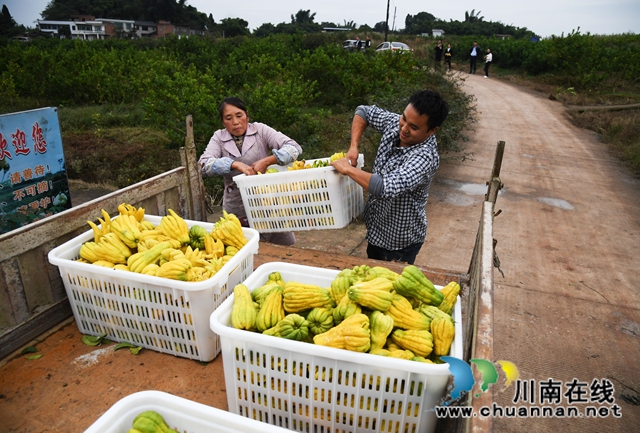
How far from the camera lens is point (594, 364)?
449 centimetres

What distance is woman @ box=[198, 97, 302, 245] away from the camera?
3.72 metres

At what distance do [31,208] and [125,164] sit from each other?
761 centimetres

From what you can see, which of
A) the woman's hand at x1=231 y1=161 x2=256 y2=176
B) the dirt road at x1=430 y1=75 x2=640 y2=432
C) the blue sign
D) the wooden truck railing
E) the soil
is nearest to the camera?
the soil

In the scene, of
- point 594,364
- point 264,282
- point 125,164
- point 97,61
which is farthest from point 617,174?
point 97,61

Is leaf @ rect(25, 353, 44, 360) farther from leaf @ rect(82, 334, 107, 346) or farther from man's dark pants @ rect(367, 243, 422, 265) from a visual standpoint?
man's dark pants @ rect(367, 243, 422, 265)

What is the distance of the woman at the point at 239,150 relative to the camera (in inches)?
146

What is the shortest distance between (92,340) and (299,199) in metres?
1.62

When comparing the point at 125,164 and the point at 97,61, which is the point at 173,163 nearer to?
the point at 125,164

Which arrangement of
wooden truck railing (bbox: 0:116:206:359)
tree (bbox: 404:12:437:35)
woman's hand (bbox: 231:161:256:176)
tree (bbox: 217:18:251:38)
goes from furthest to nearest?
1. tree (bbox: 404:12:437:35)
2. tree (bbox: 217:18:251:38)
3. woman's hand (bbox: 231:161:256:176)
4. wooden truck railing (bbox: 0:116:206:359)

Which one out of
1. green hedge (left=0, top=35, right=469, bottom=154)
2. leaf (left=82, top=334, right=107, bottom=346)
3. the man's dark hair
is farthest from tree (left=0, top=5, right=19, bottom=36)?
the man's dark hair

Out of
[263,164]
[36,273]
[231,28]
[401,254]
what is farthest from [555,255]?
[231,28]

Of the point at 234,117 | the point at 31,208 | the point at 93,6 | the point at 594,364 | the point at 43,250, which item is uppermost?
the point at 93,6

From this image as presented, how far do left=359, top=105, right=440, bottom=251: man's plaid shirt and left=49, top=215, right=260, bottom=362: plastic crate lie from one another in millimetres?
1152

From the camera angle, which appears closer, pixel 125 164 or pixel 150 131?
pixel 125 164
